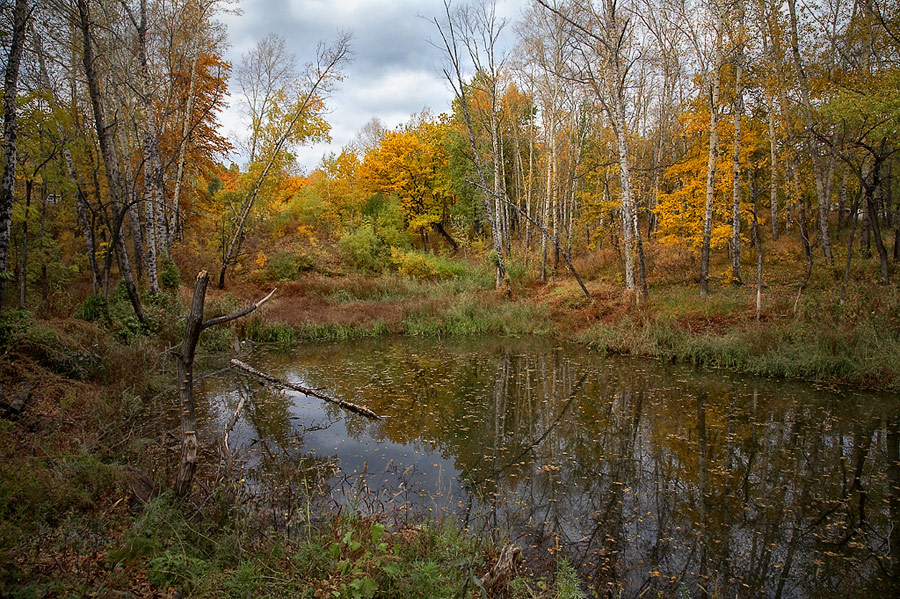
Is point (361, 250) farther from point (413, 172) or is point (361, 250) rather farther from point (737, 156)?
point (737, 156)

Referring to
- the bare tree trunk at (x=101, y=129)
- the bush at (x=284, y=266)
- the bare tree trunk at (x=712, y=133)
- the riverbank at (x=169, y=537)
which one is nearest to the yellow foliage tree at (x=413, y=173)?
the bush at (x=284, y=266)

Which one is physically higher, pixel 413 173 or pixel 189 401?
pixel 413 173

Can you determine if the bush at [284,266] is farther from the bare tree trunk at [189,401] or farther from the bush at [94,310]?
the bare tree trunk at [189,401]

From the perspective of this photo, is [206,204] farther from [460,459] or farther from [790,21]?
[790,21]

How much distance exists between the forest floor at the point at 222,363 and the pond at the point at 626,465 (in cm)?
67

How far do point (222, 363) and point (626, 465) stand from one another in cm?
877

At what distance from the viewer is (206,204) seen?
21484 millimetres

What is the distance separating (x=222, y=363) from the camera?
1032 centimetres

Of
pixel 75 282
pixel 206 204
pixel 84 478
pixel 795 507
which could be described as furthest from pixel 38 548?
pixel 206 204

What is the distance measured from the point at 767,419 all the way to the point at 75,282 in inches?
768

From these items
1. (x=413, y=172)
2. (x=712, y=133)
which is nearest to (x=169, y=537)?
(x=712, y=133)

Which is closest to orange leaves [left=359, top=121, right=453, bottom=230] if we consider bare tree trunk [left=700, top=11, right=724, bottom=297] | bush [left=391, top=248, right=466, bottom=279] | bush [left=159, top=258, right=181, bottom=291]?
bush [left=391, top=248, right=466, bottom=279]

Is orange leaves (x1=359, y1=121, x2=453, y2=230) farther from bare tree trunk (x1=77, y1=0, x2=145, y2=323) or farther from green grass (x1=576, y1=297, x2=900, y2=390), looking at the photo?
bare tree trunk (x1=77, y1=0, x2=145, y2=323)

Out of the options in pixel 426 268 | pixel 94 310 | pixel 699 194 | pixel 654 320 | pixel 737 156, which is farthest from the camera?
pixel 426 268
